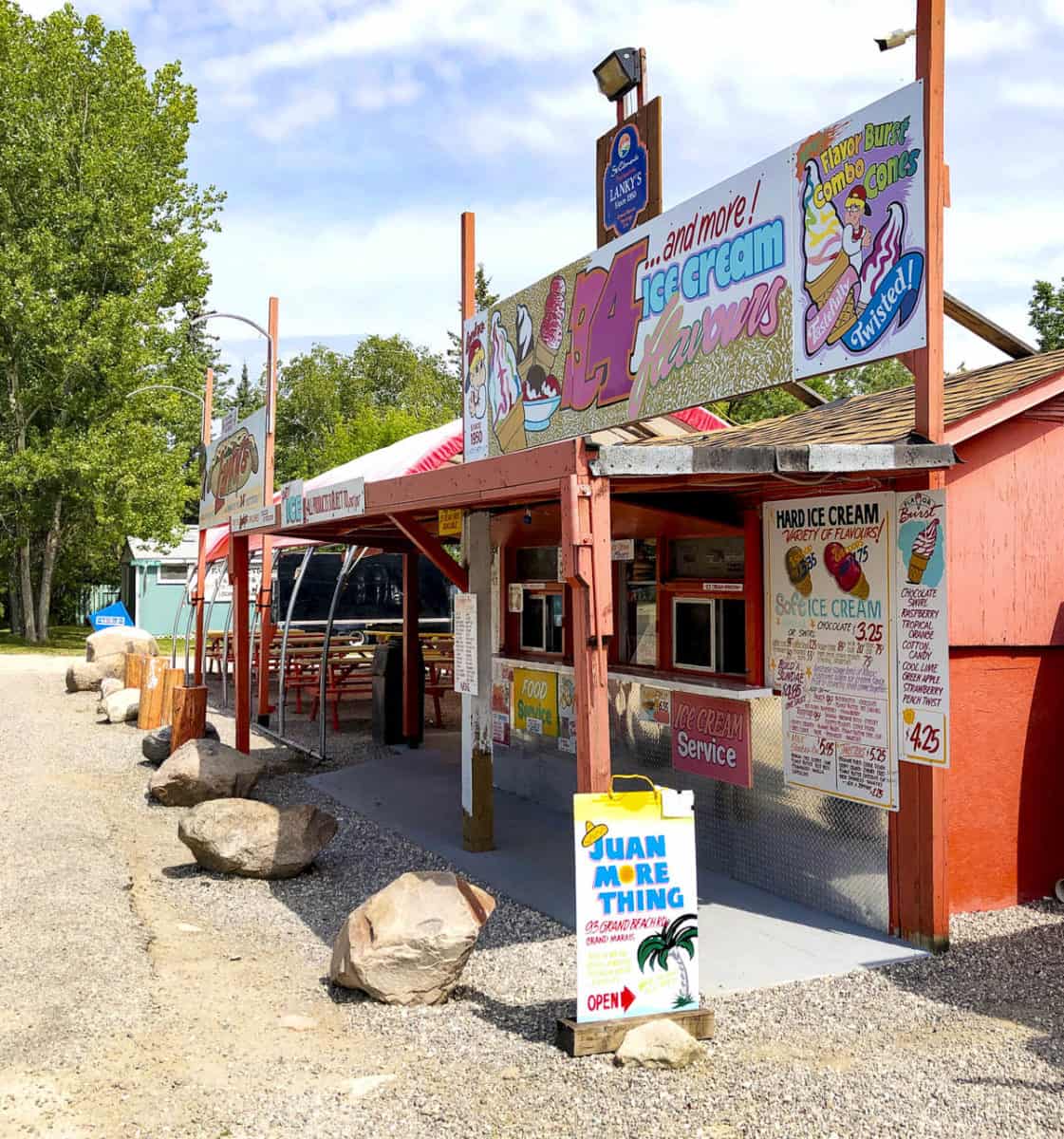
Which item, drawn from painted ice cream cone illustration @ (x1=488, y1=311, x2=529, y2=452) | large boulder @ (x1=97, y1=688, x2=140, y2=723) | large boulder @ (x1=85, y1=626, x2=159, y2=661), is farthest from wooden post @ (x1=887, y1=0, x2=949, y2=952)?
large boulder @ (x1=85, y1=626, x2=159, y2=661)

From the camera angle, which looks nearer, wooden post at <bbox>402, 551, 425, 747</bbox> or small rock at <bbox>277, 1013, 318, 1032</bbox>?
small rock at <bbox>277, 1013, 318, 1032</bbox>

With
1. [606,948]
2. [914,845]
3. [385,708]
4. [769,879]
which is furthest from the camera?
[385,708]

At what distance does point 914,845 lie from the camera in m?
6.26

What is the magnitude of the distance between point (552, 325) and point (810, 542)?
2731 millimetres

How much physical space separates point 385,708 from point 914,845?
28.7 ft

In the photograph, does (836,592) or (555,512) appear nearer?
(836,592)

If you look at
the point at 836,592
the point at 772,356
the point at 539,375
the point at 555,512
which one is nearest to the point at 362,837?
the point at 555,512

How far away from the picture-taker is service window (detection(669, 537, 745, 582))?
8.13 metres

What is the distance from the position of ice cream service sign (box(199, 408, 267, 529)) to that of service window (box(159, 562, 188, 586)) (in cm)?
2264

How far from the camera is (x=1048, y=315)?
1198 inches

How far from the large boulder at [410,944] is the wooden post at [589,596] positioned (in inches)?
39.2

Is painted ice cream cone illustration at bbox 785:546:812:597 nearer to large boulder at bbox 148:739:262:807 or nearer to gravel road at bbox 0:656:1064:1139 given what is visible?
gravel road at bbox 0:656:1064:1139

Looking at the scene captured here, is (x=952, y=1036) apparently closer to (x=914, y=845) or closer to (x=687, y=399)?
(x=914, y=845)

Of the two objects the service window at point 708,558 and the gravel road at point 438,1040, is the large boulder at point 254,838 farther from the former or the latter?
the service window at point 708,558
